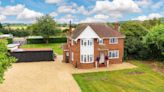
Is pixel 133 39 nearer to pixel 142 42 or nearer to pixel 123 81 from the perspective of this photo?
pixel 142 42

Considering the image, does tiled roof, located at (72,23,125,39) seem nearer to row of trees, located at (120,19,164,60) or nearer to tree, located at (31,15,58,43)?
row of trees, located at (120,19,164,60)

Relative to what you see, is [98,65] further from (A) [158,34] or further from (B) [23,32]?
(B) [23,32]

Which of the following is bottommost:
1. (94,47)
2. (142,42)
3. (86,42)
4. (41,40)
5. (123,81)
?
(123,81)

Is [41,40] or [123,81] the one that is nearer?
[123,81]

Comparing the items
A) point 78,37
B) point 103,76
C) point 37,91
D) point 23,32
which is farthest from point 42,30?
point 37,91

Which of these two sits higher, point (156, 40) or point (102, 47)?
point (156, 40)

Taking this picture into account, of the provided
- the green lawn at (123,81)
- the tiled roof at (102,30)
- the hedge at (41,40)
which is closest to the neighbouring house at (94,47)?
the tiled roof at (102,30)

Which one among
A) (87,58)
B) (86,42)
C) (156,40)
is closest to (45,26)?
(86,42)

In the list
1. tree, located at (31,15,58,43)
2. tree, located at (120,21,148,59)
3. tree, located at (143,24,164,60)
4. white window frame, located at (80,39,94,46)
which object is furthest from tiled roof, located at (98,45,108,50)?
tree, located at (31,15,58,43)
